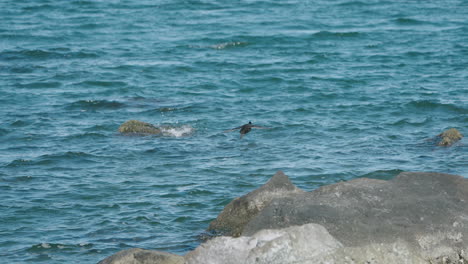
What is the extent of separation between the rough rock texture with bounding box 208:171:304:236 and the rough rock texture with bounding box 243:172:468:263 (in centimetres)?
73

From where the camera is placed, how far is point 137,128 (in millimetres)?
22469

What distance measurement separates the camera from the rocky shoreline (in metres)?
10.8

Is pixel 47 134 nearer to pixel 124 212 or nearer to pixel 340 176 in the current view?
pixel 124 212

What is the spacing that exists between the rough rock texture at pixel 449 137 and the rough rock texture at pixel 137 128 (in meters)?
7.77

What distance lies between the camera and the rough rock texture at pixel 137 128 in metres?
22.4

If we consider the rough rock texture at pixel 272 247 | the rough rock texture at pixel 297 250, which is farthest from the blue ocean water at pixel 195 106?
the rough rock texture at pixel 297 250

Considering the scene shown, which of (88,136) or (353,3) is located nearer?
(88,136)

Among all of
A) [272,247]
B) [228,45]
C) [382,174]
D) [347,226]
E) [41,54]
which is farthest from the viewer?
[228,45]

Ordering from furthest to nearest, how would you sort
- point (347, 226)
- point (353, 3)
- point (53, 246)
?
point (353, 3), point (53, 246), point (347, 226)

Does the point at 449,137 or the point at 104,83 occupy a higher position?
the point at 104,83

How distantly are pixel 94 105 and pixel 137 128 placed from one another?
4012 mm

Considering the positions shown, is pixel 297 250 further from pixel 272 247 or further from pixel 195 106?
pixel 195 106

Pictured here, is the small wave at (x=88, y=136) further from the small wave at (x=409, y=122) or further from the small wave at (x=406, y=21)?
the small wave at (x=406, y=21)

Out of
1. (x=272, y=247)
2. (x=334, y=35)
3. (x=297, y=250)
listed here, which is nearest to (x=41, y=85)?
(x=334, y=35)
